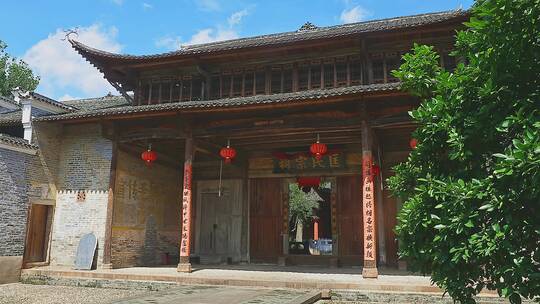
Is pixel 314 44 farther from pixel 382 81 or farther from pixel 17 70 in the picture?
pixel 17 70

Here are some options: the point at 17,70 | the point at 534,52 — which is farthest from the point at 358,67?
the point at 17,70

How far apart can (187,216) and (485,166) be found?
744cm

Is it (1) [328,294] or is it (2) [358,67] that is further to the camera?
(2) [358,67]

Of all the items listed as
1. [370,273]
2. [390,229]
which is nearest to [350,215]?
[390,229]

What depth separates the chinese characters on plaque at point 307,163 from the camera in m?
12.1

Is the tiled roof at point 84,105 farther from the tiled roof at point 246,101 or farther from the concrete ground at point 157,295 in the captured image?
the concrete ground at point 157,295

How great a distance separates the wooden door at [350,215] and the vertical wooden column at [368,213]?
3.16m

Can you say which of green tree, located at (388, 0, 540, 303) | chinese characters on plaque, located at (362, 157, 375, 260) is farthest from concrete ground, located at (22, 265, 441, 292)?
green tree, located at (388, 0, 540, 303)

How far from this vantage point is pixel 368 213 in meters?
8.55

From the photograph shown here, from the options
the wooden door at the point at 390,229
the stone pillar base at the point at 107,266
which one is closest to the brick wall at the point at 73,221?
the stone pillar base at the point at 107,266

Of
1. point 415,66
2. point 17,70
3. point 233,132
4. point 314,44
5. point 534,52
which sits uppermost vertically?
point 17,70

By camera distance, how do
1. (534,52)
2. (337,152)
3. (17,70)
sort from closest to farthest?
(534,52), (337,152), (17,70)

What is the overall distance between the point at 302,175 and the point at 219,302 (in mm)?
6345

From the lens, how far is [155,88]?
12016 mm
